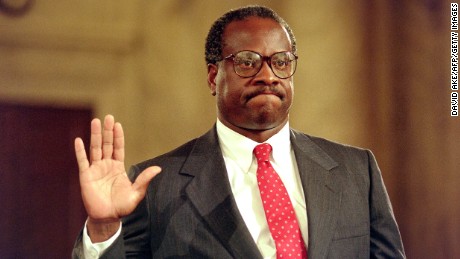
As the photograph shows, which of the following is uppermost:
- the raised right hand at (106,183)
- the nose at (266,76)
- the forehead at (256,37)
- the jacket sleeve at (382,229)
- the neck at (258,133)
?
the forehead at (256,37)

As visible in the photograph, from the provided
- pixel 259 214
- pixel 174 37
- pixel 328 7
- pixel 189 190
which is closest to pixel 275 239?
pixel 259 214

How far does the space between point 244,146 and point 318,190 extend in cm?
20

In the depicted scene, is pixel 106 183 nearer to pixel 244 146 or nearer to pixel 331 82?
pixel 244 146

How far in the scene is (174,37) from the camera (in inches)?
71.3

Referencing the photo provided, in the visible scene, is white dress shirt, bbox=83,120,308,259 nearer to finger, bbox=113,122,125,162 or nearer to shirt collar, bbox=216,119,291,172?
shirt collar, bbox=216,119,291,172

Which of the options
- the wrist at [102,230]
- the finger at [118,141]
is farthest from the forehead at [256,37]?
the wrist at [102,230]

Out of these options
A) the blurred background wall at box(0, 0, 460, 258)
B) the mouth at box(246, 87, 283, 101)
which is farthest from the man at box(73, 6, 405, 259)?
the blurred background wall at box(0, 0, 460, 258)

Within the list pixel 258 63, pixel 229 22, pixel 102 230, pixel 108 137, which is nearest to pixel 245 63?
pixel 258 63

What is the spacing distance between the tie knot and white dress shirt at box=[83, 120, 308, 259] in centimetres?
1

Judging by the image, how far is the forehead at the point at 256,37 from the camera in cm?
137

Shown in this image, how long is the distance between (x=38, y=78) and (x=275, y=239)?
85cm

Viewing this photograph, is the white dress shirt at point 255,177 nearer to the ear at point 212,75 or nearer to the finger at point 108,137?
the ear at point 212,75

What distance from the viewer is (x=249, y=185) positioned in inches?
53.6

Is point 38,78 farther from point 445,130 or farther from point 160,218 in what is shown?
point 445,130
